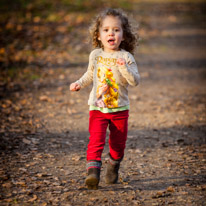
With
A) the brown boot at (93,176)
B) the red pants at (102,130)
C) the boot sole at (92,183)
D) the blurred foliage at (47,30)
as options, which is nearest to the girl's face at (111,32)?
the red pants at (102,130)

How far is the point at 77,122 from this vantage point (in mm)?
5832

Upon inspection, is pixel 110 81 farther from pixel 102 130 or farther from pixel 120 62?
pixel 102 130

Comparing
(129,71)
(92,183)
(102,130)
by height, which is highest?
(129,71)

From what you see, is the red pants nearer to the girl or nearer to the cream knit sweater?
the girl

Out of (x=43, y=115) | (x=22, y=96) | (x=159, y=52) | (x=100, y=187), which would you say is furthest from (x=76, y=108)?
(x=159, y=52)

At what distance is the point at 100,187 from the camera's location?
3.70 meters

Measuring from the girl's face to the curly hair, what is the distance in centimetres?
7

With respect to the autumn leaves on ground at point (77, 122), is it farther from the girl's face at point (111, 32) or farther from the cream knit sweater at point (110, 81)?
the girl's face at point (111, 32)

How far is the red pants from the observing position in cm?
350

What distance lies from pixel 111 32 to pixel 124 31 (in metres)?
0.26

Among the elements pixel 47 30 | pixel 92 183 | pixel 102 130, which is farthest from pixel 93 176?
pixel 47 30

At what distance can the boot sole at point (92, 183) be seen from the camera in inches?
134

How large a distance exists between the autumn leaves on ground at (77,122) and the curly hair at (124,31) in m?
1.55

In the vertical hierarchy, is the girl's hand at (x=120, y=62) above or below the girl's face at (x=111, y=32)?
below
